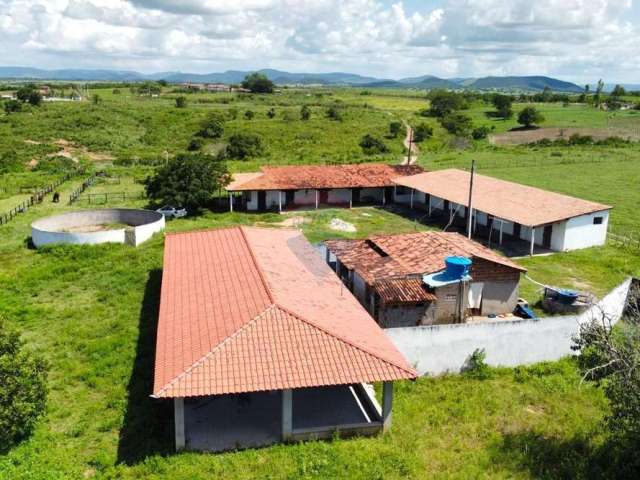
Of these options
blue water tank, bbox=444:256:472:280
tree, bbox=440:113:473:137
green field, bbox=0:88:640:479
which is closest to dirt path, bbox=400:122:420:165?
tree, bbox=440:113:473:137

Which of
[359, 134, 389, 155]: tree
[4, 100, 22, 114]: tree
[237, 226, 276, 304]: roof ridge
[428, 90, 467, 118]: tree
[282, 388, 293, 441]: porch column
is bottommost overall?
[282, 388, 293, 441]: porch column

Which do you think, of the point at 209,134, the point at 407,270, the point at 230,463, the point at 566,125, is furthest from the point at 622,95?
the point at 230,463

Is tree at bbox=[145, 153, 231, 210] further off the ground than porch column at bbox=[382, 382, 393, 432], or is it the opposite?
tree at bbox=[145, 153, 231, 210]

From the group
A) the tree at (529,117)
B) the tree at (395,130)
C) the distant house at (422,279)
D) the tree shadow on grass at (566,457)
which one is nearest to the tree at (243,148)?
the tree at (395,130)

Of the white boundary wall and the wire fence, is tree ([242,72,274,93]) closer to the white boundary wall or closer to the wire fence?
the wire fence

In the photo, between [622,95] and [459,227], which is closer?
[459,227]

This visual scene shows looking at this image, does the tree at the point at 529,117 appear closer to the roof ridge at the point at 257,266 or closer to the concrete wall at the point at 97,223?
the concrete wall at the point at 97,223

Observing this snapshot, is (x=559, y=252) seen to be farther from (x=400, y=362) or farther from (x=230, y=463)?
(x=230, y=463)
